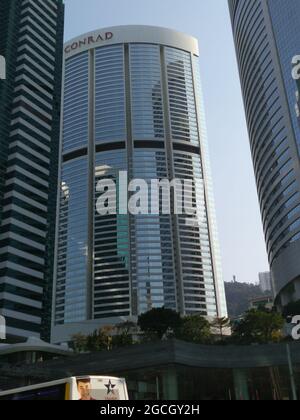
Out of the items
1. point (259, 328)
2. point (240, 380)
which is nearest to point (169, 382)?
point (240, 380)

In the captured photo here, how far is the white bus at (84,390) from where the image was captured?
19594 mm

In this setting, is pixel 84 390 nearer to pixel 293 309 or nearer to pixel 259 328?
pixel 259 328

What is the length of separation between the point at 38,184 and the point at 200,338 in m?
69.0

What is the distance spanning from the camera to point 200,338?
89.7 meters

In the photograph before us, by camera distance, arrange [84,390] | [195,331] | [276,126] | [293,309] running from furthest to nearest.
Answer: [276,126] → [293,309] → [195,331] → [84,390]

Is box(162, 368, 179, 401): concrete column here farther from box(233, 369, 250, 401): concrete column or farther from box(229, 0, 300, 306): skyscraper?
box(229, 0, 300, 306): skyscraper

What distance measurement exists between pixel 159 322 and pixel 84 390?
270 ft

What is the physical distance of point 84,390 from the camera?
1975 cm

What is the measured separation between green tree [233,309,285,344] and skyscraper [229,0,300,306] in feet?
141

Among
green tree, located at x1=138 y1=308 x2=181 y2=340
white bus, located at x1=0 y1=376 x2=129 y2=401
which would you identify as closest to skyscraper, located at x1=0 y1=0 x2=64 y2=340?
green tree, located at x1=138 y1=308 x2=181 y2=340

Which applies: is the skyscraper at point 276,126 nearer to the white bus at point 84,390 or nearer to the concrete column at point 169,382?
the concrete column at point 169,382

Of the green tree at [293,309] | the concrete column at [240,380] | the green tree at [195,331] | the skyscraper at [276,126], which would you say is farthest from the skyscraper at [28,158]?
the skyscraper at [276,126]

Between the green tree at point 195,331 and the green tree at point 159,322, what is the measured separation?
3.25 metres

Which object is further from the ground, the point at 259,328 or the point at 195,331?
the point at 195,331
